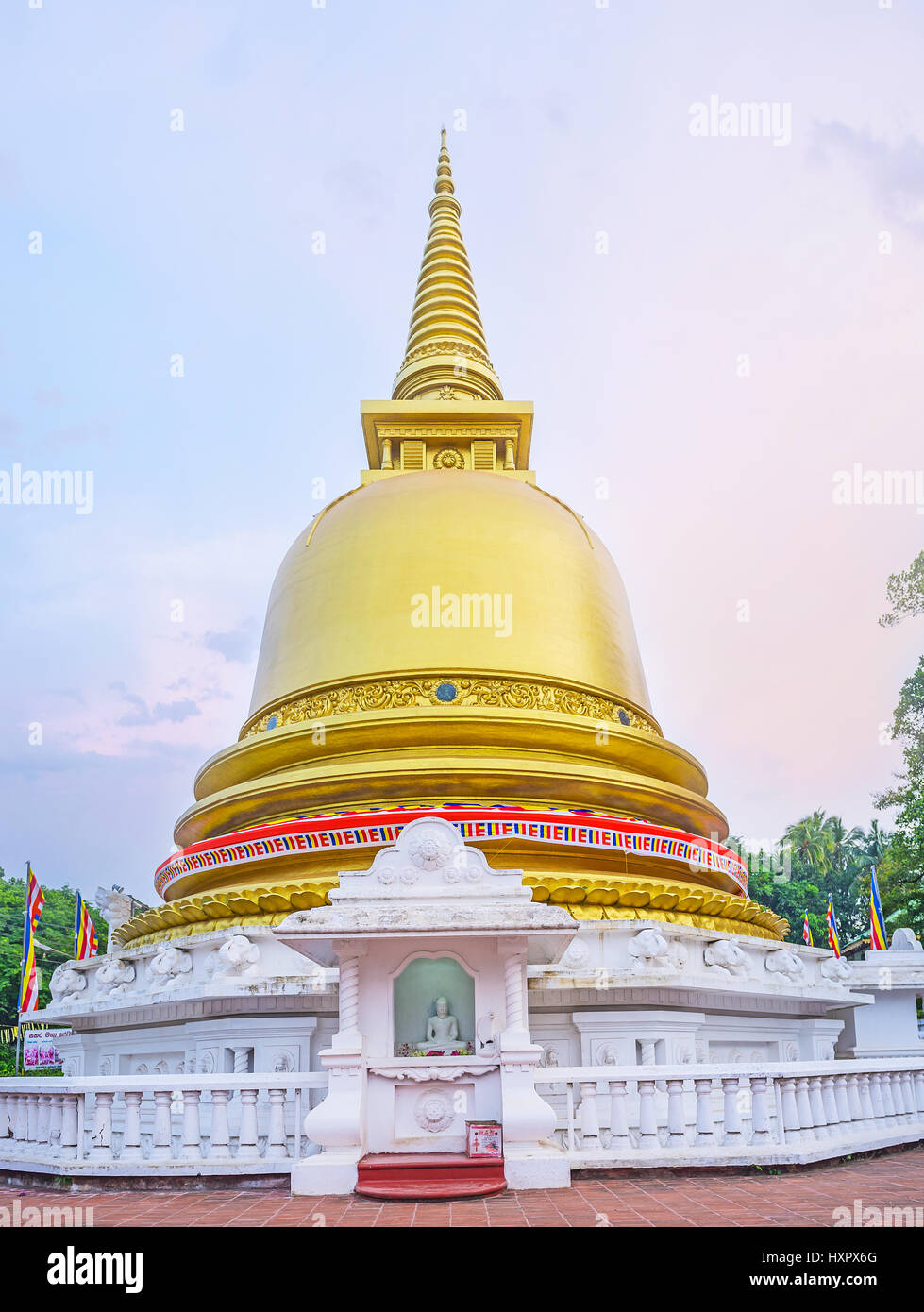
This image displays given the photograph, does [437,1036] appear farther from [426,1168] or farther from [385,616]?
[385,616]

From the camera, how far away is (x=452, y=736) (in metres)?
14.5

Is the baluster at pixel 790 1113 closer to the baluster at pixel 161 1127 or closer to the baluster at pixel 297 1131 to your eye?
the baluster at pixel 297 1131

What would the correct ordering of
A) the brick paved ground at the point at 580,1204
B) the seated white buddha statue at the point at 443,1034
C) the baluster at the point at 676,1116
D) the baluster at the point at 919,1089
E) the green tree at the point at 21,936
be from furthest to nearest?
1. the green tree at the point at 21,936
2. the baluster at the point at 919,1089
3. the seated white buddha statue at the point at 443,1034
4. the baluster at the point at 676,1116
5. the brick paved ground at the point at 580,1204

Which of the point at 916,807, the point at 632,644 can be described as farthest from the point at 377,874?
the point at 916,807

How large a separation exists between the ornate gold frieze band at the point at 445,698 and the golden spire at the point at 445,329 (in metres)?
9.06

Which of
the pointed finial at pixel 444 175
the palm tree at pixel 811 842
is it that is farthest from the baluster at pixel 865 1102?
the palm tree at pixel 811 842

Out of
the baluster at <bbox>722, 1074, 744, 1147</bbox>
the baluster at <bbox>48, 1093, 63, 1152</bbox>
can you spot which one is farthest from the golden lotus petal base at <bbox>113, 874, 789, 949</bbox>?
the baluster at <bbox>722, 1074, 744, 1147</bbox>

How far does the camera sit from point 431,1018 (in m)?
8.87

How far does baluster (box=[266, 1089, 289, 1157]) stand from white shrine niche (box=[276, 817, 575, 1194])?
0.50 metres

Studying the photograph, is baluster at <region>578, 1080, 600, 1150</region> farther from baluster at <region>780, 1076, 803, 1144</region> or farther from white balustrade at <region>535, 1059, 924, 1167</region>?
baluster at <region>780, 1076, 803, 1144</region>

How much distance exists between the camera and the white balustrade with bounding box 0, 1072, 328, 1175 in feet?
25.8

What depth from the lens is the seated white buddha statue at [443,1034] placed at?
28.3 ft

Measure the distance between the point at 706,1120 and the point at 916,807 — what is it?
45.0ft

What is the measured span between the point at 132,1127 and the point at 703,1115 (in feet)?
14.5
